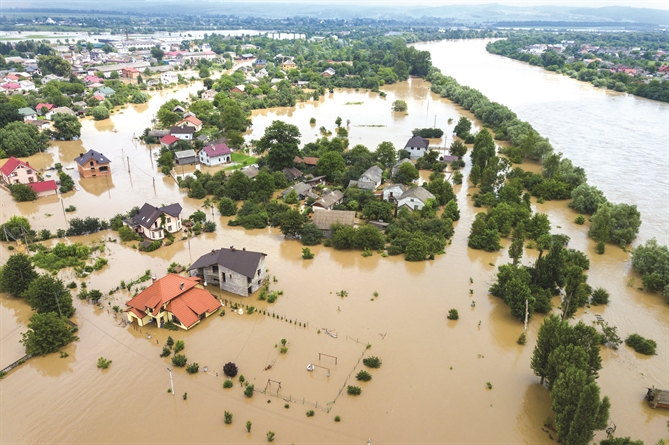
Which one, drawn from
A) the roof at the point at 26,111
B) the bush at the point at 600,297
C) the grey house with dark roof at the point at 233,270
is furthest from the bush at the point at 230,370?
the roof at the point at 26,111

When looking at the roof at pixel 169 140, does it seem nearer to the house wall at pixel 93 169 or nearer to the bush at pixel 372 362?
the house wall at pixel 93 169

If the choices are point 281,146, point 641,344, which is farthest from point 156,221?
point 641,344

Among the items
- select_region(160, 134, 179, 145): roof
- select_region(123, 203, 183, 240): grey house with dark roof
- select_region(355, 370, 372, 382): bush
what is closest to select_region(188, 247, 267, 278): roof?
select_region(123, 203, 183, 240): grey house with dark roof

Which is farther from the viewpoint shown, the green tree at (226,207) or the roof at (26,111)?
the roof at (26,111)

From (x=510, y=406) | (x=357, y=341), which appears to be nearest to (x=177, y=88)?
(x=357, y=341)

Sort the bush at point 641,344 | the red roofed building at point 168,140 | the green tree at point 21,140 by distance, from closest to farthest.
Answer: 1. the bush at point 641,344
2. the green tree at point 21,140
3. the red roofed building at point 168,140

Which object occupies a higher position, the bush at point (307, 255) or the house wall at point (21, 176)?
the house wall at point (21, 176)
